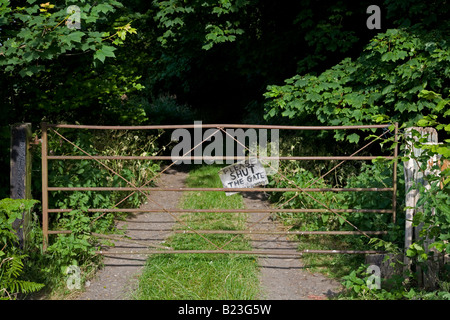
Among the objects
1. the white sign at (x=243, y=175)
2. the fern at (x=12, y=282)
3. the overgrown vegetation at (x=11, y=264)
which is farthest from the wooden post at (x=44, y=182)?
the white sign at (x=243, y=175)

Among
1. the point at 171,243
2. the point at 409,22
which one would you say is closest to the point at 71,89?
the point at 171,243

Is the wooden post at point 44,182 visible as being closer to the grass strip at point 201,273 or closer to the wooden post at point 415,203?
the grass strip at point 201,273

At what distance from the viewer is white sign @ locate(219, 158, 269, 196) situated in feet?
19.0

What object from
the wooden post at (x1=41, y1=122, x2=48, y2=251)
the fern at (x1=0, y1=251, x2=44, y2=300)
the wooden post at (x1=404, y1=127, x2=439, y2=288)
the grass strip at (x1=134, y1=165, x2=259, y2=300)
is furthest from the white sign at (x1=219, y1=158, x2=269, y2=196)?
the fern at (x1=0, y1=251, x2=44, y2=300)

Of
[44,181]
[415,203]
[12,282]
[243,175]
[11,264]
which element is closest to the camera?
[12,282]

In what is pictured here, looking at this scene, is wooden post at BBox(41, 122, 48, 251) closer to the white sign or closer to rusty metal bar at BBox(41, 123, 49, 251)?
rusty metal bar at BBox(41, 123, 49, 251)

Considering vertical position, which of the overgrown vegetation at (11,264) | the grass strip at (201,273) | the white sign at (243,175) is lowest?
the grass strip at (201,273)

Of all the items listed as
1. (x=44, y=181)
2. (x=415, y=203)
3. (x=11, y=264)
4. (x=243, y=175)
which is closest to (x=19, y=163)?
(x=44, y=181)

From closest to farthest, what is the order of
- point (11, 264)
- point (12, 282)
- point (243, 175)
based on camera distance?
point (12, 282) < point (11, 264) < point (243, 175)

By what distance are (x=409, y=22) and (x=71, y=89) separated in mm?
5039

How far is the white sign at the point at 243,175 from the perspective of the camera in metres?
5.79

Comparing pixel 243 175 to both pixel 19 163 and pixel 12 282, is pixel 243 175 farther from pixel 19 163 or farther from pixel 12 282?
pixel 12 282

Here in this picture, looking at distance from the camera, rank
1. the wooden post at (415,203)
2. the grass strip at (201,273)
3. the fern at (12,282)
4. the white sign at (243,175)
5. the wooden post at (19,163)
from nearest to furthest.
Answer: the fern at (12,282), the wooden post at (415,203), the grass strip at (201,273), the wooden post at (19,163), the white sign at (243,175)

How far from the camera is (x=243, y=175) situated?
5812 mm
